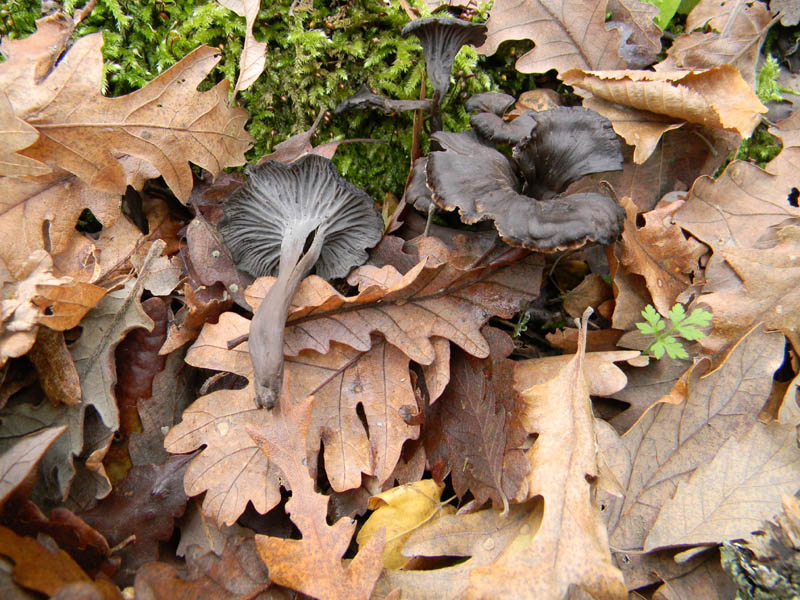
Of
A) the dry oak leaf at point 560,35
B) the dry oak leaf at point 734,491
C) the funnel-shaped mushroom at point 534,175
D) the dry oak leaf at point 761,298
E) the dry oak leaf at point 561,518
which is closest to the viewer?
the dry oak leaf at point 561,518

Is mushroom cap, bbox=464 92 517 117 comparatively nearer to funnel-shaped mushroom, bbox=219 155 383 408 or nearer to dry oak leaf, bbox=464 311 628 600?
funnel-shaped mushroom, bbox=219 155 383 408

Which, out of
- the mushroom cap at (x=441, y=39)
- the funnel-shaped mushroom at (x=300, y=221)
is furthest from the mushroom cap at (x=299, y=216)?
the mushroom cap at (x=441, y=39)

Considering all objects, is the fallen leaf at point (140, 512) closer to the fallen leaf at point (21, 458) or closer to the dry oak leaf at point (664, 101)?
the fallen leaf at point (21, 458)

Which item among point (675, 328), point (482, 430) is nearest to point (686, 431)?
point (675, 328)

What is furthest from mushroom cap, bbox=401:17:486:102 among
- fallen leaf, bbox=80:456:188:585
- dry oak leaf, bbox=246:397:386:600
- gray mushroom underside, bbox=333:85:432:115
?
fallen leaf, bbox=80:456:188:585

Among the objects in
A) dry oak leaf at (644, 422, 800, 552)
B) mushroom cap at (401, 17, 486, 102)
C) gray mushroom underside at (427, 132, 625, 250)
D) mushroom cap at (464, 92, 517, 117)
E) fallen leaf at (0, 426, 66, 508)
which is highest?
mushroom cap at (401, 17, 486, 102)

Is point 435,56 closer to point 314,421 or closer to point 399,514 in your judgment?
point 314,421

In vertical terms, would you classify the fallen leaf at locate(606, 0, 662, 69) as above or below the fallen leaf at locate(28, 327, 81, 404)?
above
